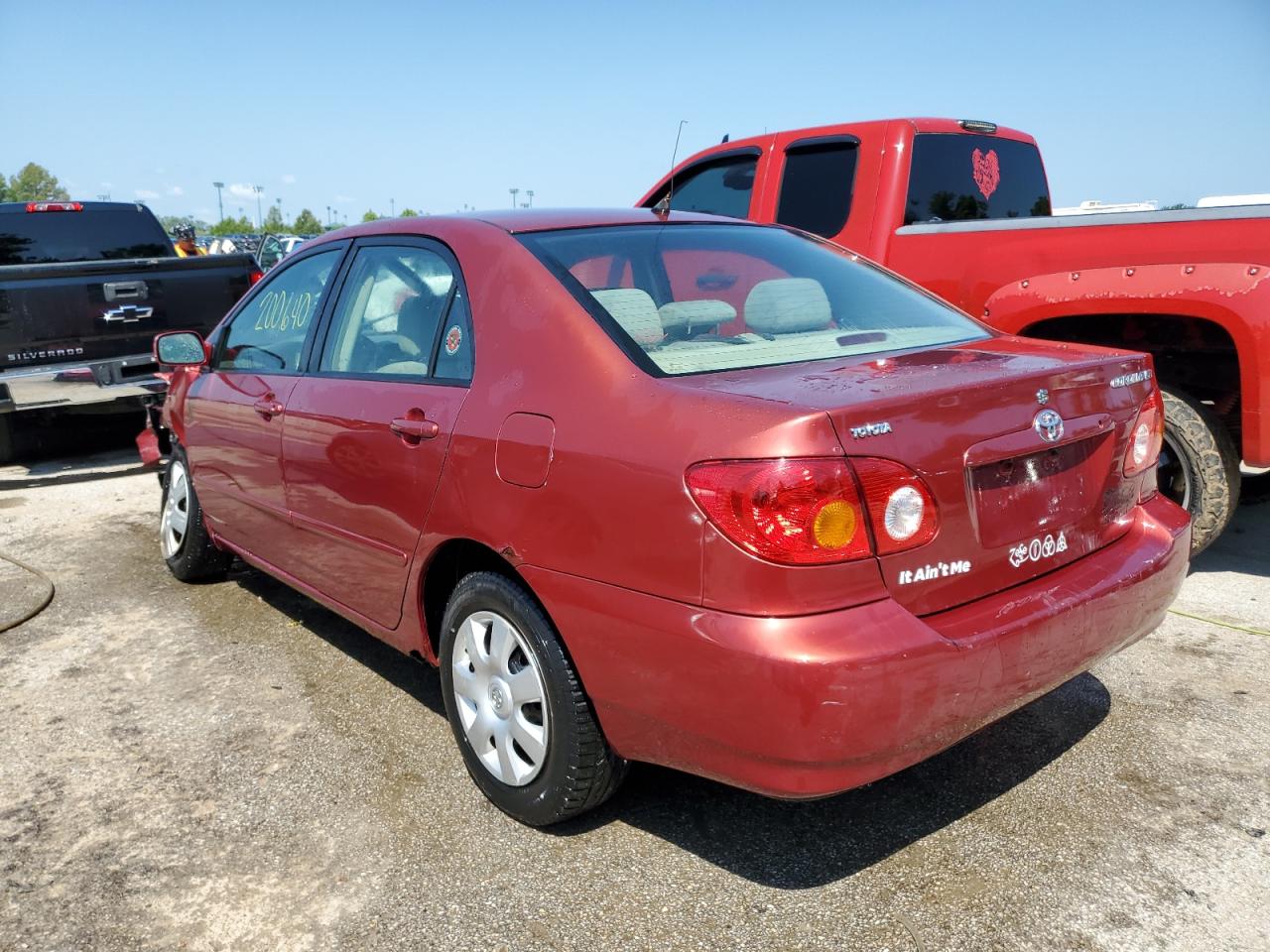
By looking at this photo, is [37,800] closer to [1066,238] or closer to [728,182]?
[1066,238]

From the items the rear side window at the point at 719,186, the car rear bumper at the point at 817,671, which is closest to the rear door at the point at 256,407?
the car rear bumper at the point at 817,671

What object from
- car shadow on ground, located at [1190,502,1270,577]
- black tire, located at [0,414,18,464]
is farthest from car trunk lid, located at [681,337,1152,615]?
black tire, located at [0,414,18,464]

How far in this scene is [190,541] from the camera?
4.91 m

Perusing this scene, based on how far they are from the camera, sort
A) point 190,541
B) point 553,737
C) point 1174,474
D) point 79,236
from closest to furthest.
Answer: point 553,737, point 1174,474, point 190,541, point 79,236

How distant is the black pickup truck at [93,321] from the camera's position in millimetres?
7027

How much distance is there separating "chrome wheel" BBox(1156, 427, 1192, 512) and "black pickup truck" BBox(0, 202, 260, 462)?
6343 mm

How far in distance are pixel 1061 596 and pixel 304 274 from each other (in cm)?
295

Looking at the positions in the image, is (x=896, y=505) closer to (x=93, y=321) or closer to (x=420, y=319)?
(x=420, y=319)

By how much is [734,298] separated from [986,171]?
11.6 ft

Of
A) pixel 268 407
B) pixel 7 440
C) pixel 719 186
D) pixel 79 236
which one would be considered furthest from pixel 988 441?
pixel 79 236

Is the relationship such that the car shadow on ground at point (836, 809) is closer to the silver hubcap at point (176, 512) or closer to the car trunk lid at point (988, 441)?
the car trunk lid at point (988, 441)

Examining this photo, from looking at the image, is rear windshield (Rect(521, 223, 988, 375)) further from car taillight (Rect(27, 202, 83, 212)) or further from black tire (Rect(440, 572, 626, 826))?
car taillight (Rect(27, 202, 83, 212))

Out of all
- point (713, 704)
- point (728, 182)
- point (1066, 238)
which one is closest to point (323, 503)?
point (713, 704)

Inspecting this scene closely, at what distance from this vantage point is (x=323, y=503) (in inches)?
139
